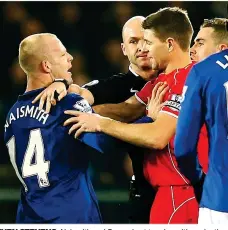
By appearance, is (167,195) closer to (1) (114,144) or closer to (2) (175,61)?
(1) (114,144)

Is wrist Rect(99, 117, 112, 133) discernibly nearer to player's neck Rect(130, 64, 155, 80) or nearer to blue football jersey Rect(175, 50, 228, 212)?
blue football jersey Rect(175, 50, 228, 212)

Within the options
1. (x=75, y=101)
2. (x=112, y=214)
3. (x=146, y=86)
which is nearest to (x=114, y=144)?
(x=75, y=101)

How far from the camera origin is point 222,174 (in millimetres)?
2053

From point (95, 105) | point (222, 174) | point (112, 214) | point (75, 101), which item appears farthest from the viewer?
point (112, 214)

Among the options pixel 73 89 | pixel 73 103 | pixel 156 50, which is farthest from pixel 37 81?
pixel 156 50

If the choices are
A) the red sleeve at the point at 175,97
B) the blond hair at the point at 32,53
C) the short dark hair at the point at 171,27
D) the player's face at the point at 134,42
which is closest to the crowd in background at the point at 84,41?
the player's face at the point at 134,42

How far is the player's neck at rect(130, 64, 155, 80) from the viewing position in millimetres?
Result: 3019

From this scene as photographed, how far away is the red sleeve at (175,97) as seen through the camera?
7.87 ft

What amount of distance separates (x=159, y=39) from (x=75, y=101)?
0.52 m

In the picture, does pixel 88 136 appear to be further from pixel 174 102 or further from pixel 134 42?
pixel 134 42

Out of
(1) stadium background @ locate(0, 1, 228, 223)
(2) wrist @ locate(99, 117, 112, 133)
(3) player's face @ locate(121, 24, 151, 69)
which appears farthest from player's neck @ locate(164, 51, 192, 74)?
(1) stadium background @ locate(0, 1, 228, 223)

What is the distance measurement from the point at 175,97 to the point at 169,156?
0.27m

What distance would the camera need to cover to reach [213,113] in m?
2.05

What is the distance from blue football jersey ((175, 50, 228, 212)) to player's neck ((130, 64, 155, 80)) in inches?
35.7
